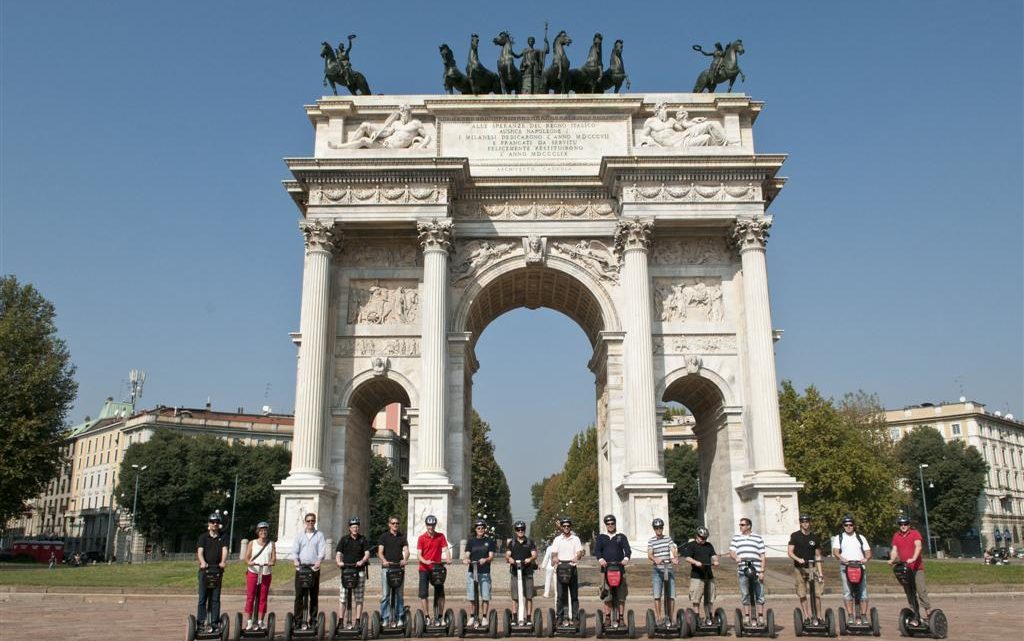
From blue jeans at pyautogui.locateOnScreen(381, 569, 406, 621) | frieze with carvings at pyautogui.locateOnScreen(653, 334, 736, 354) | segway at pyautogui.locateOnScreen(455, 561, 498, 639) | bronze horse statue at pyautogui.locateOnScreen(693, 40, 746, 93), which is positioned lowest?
segway at pyautogui.locateOnScreen(455, 561, 498, 639)

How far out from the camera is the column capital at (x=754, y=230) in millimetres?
29891

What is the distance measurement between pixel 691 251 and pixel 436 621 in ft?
69.1

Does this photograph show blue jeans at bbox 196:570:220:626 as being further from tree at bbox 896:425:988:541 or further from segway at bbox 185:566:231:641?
tree at bbox 896:425:988:541

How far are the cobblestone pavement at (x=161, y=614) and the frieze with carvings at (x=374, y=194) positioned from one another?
14198 millimetres

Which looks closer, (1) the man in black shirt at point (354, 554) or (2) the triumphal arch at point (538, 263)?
(1) the man in black shirt at point (354, 554)

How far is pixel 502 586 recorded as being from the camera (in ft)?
73.9

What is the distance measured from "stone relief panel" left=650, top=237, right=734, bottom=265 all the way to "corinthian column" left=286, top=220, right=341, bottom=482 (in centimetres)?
1180

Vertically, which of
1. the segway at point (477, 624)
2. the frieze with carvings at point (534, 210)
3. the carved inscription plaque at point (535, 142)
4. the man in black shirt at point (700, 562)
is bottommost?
the segway at point (477, 624)

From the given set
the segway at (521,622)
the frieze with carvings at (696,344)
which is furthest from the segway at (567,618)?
the frieze with carvings at (696,344)

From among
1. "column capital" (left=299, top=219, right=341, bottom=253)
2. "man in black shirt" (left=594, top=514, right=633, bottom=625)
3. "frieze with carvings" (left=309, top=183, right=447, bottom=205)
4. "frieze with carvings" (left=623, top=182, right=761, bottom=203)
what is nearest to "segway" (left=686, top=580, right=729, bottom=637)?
"man in black shirt" (left=594, top=514, right=633, bottom=625)

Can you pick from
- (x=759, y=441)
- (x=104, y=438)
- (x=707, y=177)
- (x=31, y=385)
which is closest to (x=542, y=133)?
(x=707, y=177)

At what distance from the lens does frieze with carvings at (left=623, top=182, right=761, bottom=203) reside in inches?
1189

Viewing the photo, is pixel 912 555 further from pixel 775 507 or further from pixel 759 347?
pixel 759 347

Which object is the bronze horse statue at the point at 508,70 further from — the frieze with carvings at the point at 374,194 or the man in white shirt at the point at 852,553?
the man in white shirt at the point at 852,553
